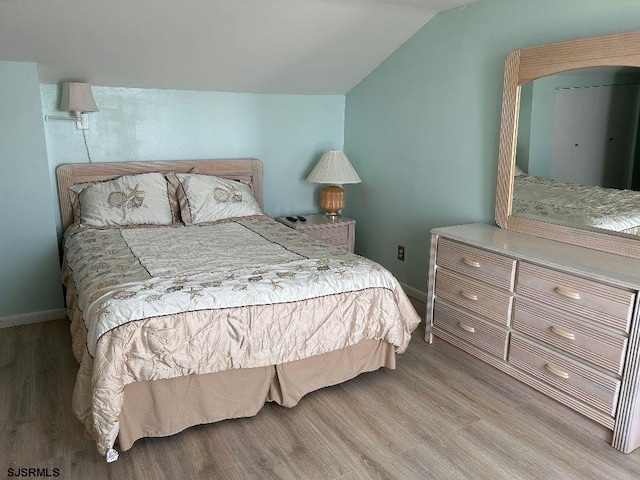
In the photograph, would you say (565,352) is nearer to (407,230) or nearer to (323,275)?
(323,275)

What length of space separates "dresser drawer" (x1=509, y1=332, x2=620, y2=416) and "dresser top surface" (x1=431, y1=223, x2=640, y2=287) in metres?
0.42

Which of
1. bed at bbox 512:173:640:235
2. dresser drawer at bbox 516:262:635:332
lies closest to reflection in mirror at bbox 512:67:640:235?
bed at bbox 512:173:640:235

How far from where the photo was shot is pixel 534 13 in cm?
265

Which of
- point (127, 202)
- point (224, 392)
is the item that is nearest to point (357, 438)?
point (224, 392)

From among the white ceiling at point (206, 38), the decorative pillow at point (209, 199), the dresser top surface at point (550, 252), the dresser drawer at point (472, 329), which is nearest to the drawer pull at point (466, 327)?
the dresser drawer at point (472, 329)

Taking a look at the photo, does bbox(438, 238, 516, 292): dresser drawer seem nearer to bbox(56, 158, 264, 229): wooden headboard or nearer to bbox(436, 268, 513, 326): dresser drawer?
bbox(436, 268, 513, 326): dresser drawer

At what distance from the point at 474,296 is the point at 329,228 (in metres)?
1.54

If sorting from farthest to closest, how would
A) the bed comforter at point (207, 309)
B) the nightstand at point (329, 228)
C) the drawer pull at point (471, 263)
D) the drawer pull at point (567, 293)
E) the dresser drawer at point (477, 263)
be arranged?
the nightstand at point (329, 228), the drawer pull at point (471, 263), the dresser drawer at point (477, 263), the drawer pull at point (567, 293), the bed comforter at point (207, 309)

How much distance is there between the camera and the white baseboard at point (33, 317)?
10.4 ft

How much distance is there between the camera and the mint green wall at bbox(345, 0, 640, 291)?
265 centimetres

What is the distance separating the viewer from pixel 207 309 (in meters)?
2.04

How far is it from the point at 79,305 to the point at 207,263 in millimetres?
611

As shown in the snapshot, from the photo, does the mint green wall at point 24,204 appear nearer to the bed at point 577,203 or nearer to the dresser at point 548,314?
the dresser at point 548,314

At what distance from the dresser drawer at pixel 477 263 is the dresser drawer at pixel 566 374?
29 centimetres
